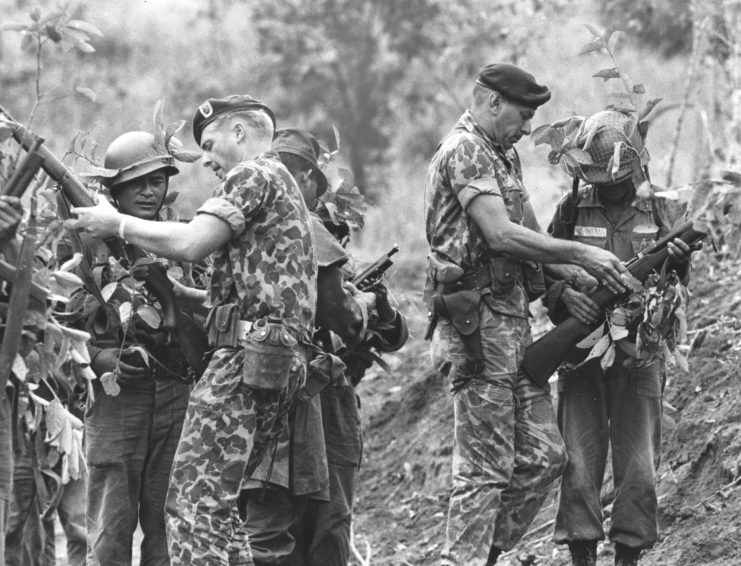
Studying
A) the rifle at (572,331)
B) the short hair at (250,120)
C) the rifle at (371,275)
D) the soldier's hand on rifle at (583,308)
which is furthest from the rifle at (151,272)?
the soldier's hand on rifle at (583,308)

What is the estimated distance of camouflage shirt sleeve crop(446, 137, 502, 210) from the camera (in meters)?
5.89

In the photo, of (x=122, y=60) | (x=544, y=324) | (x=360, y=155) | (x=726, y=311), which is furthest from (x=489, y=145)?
(x=122, y=60)

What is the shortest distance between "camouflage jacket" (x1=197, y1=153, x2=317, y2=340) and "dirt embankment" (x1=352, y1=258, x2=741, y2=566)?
240 centimetres

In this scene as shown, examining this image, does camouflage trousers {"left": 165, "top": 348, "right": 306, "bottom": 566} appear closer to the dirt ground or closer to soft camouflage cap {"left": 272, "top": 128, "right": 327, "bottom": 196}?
soft camouflage cap {"left": 272, "top": 128, "right": 327, "bottom": 196}

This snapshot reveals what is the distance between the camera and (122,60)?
90.1ft

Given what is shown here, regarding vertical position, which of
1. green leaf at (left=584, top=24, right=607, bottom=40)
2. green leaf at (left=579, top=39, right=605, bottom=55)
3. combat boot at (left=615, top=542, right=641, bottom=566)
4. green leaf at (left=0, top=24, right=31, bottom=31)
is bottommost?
combat boot at (left=615, top=542, right=641, bottom=566)

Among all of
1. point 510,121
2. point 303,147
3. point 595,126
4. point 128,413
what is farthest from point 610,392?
point 128,413

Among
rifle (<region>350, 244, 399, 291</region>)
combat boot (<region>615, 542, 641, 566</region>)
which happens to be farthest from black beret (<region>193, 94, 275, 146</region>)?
combat boot (<region>615, 542, 641, 566</region>)

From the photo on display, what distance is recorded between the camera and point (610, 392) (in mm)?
6367

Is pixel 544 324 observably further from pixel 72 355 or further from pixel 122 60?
pixel 122 60

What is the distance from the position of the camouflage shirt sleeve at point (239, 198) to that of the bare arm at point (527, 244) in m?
1.10

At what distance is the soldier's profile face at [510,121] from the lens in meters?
6.09

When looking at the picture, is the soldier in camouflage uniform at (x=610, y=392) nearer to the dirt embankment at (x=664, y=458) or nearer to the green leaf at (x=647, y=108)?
the green leaf at (x=647, y=108)

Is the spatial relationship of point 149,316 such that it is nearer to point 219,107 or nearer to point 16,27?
point 219,107
